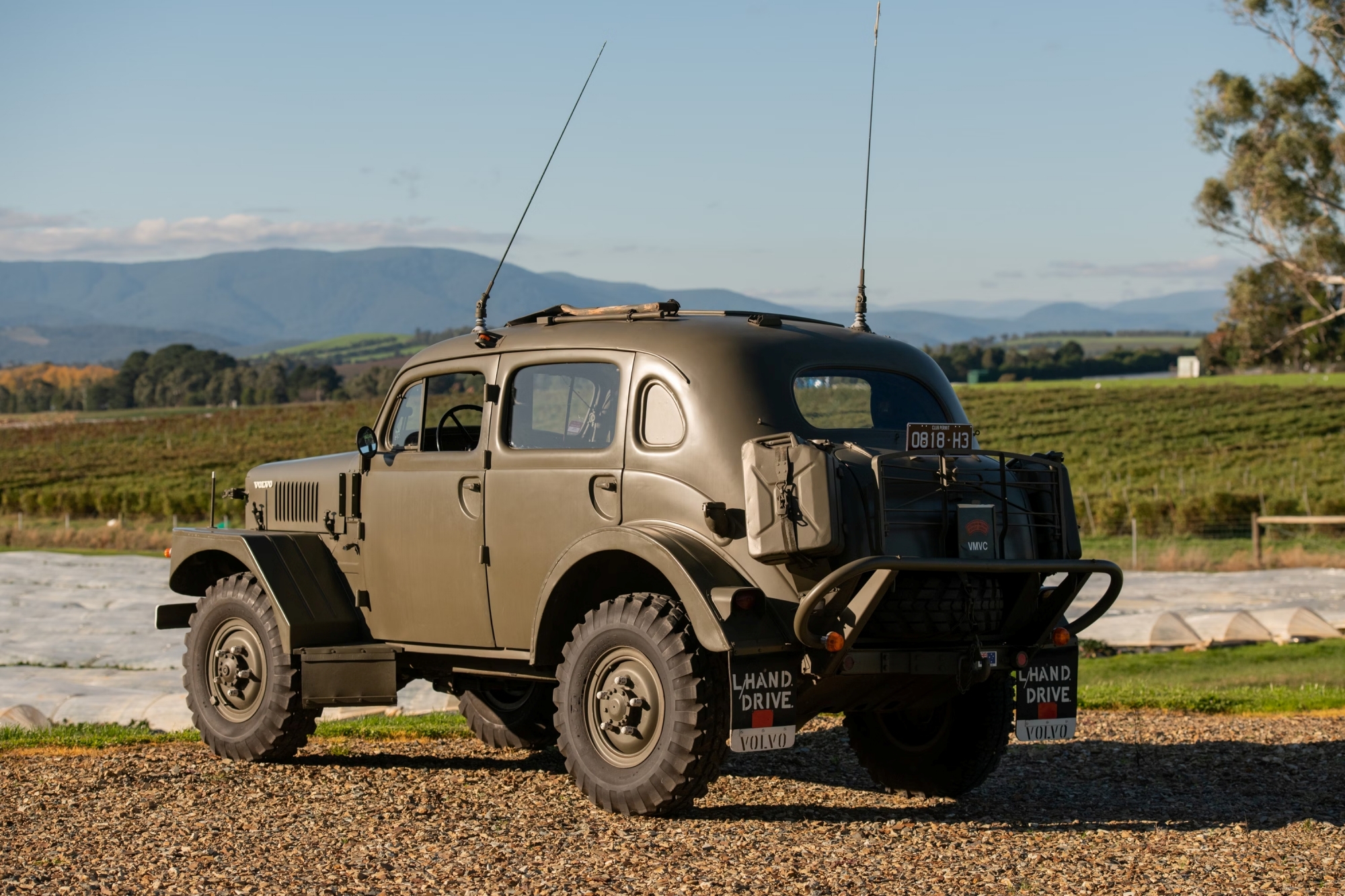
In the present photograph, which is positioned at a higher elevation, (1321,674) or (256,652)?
(256,652)

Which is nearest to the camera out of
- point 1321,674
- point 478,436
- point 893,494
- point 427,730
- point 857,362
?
point 893,494

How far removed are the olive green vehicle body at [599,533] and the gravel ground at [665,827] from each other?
0.68m

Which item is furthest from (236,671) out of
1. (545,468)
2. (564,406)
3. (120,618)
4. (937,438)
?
(120,618)

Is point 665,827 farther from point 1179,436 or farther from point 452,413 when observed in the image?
point 1179,436

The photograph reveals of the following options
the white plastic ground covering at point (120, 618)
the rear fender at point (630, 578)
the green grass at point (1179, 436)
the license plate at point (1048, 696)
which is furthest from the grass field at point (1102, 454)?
the rear fender at point (630, 578)

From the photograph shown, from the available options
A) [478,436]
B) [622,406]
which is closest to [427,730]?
[478,436]

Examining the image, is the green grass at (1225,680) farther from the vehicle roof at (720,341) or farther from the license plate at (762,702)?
the license plate at (762,702)

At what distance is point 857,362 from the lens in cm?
730

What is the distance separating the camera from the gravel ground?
5.67 m

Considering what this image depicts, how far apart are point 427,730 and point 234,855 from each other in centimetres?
384

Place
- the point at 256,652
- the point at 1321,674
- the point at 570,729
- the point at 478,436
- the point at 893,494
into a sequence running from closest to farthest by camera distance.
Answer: the point at 893,494, the point at 570,729, the point at 478,436, the point at 256,652, the point at 1321,674

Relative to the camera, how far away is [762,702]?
6.27 m

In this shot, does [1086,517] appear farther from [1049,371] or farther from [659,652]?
[1049,371]

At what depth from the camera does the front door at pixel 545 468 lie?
7.11 metres
